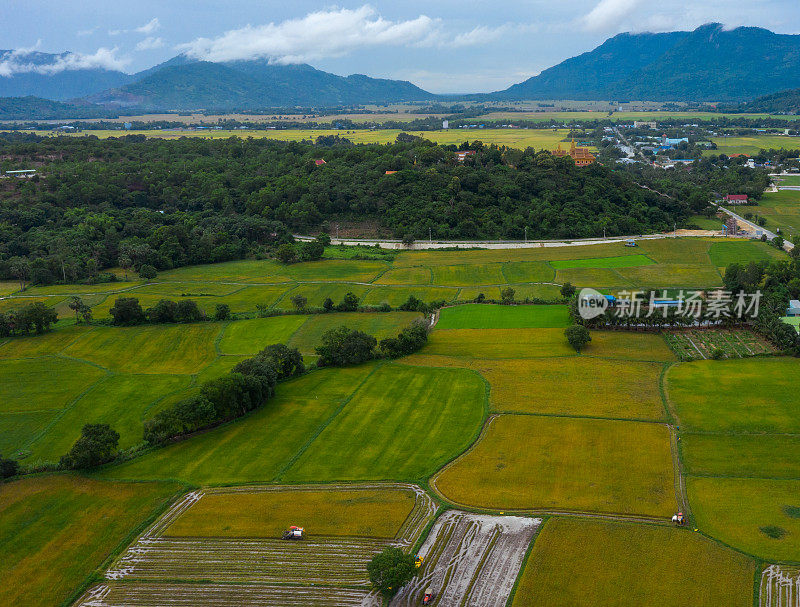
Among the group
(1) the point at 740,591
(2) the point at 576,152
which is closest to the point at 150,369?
(1) the point at 740,591

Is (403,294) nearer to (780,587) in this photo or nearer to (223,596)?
(223,596)

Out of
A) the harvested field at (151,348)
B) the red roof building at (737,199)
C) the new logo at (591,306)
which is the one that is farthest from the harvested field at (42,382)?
the red roof building at (737,199)

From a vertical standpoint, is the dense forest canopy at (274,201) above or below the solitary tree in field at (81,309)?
above

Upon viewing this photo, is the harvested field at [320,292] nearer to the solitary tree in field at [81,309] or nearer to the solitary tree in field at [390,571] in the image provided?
the solitary tree in field at [81,309]

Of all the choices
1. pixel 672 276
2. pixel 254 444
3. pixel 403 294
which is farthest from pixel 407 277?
pixel 254 444

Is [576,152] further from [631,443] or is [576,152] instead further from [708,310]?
[631,443]

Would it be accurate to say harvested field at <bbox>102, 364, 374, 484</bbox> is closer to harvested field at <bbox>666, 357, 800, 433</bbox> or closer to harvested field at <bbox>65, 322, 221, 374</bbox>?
harvested field at <bbox>65, 322, 221, 374</bbox>
